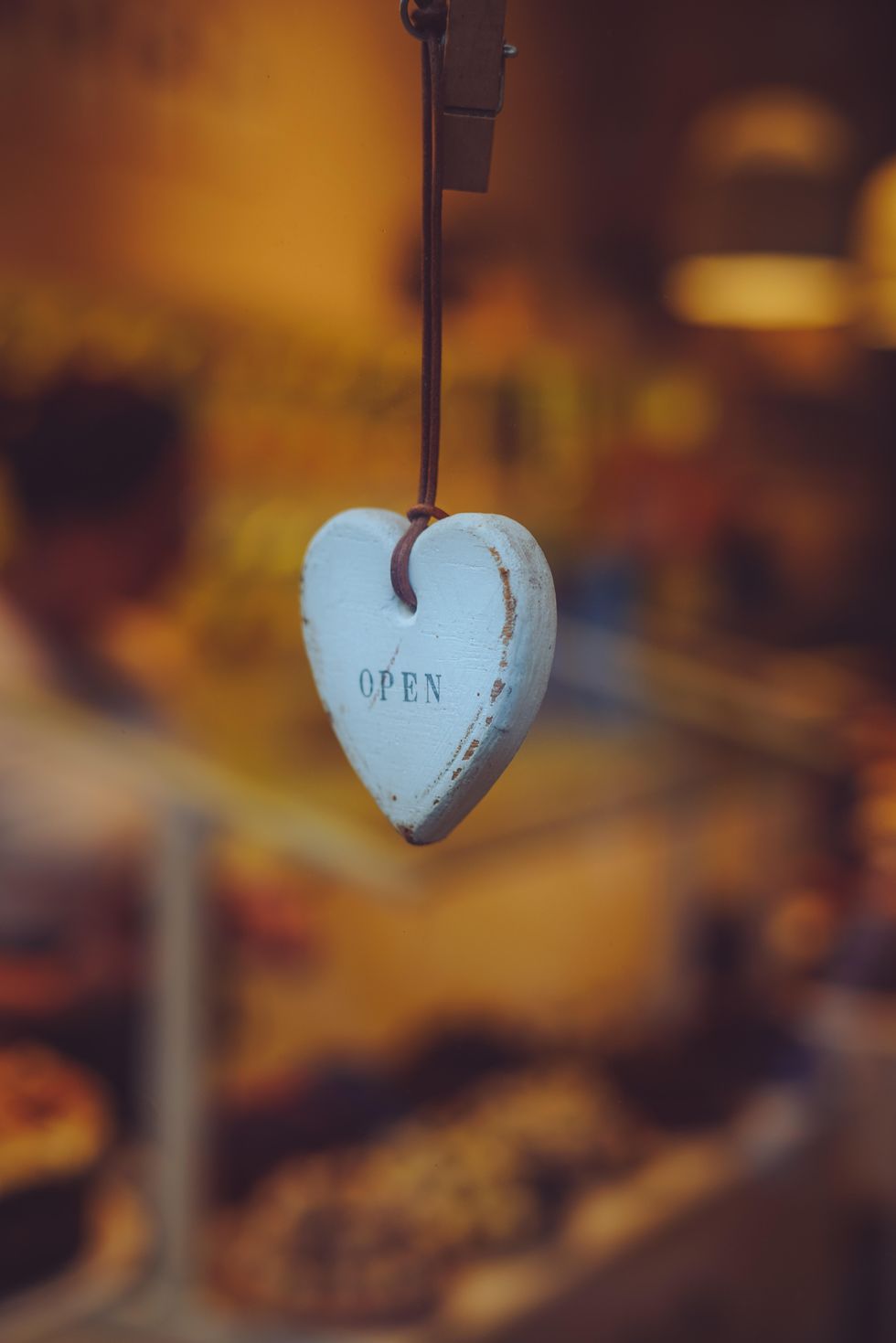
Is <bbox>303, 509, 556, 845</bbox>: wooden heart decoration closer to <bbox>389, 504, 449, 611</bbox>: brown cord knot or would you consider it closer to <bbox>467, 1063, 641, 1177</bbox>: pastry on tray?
<bbox>389, 504, 449, 611</bbox>: brown cord knot

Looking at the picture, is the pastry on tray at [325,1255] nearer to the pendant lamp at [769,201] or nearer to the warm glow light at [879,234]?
the pendant lamp at [769,201]

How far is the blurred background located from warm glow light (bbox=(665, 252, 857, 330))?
0.04 ft

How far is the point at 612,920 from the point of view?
2.40 m

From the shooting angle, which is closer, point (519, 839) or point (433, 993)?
point (519, 839)

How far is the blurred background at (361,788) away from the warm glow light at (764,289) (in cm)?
1

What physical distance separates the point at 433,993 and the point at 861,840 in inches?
32.3

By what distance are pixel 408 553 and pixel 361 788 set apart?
98cm

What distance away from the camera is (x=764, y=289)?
8.90ft

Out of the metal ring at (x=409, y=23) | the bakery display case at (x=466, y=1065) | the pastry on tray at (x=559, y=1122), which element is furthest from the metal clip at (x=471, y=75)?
the pastry on tray at (x=559, y=1122)

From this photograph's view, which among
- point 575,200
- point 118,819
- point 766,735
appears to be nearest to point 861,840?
point 766,735

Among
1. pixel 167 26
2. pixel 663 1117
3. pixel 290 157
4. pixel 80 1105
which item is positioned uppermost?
pixel 167 26

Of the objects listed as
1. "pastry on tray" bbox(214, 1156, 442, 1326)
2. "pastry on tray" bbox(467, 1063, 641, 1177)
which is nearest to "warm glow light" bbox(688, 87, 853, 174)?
"pastry on tray" bbox(467, 1063, 641, 1177)

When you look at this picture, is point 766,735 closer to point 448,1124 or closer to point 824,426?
point 448,1124

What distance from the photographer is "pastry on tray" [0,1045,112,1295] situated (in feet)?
4.00
